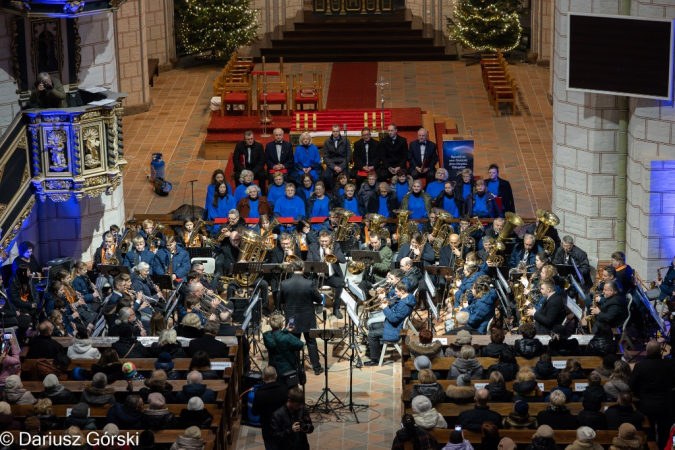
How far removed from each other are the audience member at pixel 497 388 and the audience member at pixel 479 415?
0.39 meters

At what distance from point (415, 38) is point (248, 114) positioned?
6.97m

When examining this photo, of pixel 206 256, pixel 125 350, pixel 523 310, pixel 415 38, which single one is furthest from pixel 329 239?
pixel 415 38

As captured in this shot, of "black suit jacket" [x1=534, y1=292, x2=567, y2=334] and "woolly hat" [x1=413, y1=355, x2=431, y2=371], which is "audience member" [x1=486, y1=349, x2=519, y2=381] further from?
"black suit jacket" [x1=534, y1=292, x2=567, y2=334]

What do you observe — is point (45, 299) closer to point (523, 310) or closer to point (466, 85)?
point (523, 310)

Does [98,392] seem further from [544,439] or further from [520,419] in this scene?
[544,439]

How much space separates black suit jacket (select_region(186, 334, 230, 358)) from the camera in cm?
1448

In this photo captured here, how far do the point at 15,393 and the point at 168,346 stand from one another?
200 centimetres

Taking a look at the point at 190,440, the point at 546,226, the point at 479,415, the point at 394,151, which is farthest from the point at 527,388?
the point at 394,151

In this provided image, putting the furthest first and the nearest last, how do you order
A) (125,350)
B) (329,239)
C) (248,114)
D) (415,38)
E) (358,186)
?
(415,38), (248,114), (358,186), (329,239), (125,350)

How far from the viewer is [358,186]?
2162 cm

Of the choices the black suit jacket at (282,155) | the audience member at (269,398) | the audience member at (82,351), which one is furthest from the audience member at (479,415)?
the black suit jacket at (282,155)

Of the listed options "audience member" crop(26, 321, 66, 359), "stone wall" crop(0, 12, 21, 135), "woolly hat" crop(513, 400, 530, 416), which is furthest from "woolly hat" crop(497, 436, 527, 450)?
"stone wall" crop(0, 12, 21, 135)

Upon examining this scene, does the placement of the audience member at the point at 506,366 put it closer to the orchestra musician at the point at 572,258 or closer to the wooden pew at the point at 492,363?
the wooden pew at the point at 492,363

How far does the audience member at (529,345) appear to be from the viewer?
46.7ft
